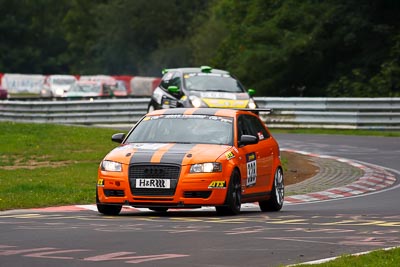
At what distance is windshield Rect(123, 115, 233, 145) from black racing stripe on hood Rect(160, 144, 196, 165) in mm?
422

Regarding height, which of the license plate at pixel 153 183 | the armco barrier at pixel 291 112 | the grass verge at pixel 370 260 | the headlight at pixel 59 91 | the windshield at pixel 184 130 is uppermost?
the windshield at pixel 184 130

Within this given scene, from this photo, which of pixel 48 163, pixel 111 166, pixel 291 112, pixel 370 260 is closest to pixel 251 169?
pixel 111 166

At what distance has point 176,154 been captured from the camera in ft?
51.4

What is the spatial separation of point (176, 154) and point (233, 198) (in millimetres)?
901

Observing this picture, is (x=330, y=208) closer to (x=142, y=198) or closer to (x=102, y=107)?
(x=142, y=198)

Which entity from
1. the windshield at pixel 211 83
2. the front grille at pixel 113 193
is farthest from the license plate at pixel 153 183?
the windshield at pixel 211 83

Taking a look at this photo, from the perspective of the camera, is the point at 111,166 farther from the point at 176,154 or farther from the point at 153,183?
the point at 176,154

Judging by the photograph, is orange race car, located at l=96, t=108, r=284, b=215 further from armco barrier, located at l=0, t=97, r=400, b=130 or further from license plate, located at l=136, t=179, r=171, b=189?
armco barrier, located at l=0, t=97, r=400, b=130

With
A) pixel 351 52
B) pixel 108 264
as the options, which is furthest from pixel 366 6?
pixel 108 264

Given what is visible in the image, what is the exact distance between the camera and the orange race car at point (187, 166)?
1547 cm

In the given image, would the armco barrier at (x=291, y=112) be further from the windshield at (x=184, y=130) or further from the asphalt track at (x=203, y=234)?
the windshield at (x=184, y=130)

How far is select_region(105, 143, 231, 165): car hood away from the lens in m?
15.6

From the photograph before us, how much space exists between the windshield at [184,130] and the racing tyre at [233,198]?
714 mm

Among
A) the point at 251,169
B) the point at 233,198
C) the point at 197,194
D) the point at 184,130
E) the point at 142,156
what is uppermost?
the point at 184,130
